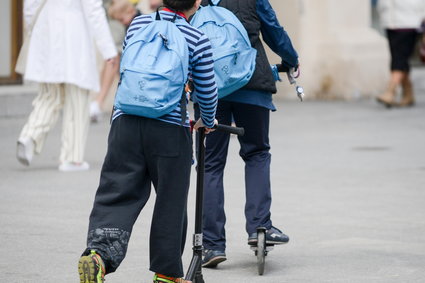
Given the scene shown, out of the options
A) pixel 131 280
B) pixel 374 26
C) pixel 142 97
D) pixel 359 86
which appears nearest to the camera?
pixel 142 97

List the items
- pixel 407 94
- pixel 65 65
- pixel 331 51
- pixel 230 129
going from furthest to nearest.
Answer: pixel 331 51 < pixel 407 94 < pixel 65 65 < pixel 230 129

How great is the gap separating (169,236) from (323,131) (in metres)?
8.52

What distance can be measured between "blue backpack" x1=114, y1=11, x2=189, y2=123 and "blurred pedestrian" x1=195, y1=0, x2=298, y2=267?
1.23m

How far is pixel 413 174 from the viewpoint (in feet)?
34.4

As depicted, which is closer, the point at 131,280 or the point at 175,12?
the point at 175,12

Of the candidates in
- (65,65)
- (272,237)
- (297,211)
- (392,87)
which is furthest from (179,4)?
(392,87)

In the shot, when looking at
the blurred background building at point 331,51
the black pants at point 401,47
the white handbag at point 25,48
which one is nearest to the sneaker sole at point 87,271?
the white handbag at point 25,48

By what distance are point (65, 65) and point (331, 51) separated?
8162 mm

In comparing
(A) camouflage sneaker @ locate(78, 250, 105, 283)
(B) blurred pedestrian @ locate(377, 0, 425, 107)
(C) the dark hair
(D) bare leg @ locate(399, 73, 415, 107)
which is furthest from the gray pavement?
(D) bare leg @ locate(399, 73, 415, 107)

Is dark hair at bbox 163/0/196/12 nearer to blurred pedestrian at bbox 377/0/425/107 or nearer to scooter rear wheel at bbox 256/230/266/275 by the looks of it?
scooter rear wheel at bbox 256/230/266/275

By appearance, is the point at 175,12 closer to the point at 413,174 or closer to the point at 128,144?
the point at 128,144

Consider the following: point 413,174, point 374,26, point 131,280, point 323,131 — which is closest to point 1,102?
point 323,131

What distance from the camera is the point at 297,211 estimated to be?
8586 millimetres

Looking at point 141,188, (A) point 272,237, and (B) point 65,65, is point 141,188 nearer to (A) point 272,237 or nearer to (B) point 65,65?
(A) point 272,237
